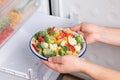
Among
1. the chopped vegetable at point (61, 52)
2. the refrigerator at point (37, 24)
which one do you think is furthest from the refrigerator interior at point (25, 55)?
the chopped vegetable at point (61, 52)

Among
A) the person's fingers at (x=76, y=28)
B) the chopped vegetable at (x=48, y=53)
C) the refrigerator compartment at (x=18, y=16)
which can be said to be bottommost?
the chopped vegetable at (x=48, y=53)

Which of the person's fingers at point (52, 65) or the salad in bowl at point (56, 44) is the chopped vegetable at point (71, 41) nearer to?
the salad in bowl at point (56, 44)

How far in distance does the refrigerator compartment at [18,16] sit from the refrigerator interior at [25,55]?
33mm

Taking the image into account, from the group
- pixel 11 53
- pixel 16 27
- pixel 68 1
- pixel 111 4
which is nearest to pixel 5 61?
pixel 11 53

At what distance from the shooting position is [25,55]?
119 cm

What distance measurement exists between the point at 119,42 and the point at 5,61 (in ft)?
1.74

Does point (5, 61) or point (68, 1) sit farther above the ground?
point (68, 1)

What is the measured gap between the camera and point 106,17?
133 cm

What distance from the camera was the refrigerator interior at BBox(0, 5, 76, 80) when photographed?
110 cm

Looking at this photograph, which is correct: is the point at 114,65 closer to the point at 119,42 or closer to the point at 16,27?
the point at 119,42

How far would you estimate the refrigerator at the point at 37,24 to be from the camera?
114cm

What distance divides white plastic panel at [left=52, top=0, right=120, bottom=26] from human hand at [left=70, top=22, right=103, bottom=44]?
96mm

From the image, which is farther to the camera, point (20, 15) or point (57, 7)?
point (57, 7)

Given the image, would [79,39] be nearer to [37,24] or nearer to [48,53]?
[48,53]
